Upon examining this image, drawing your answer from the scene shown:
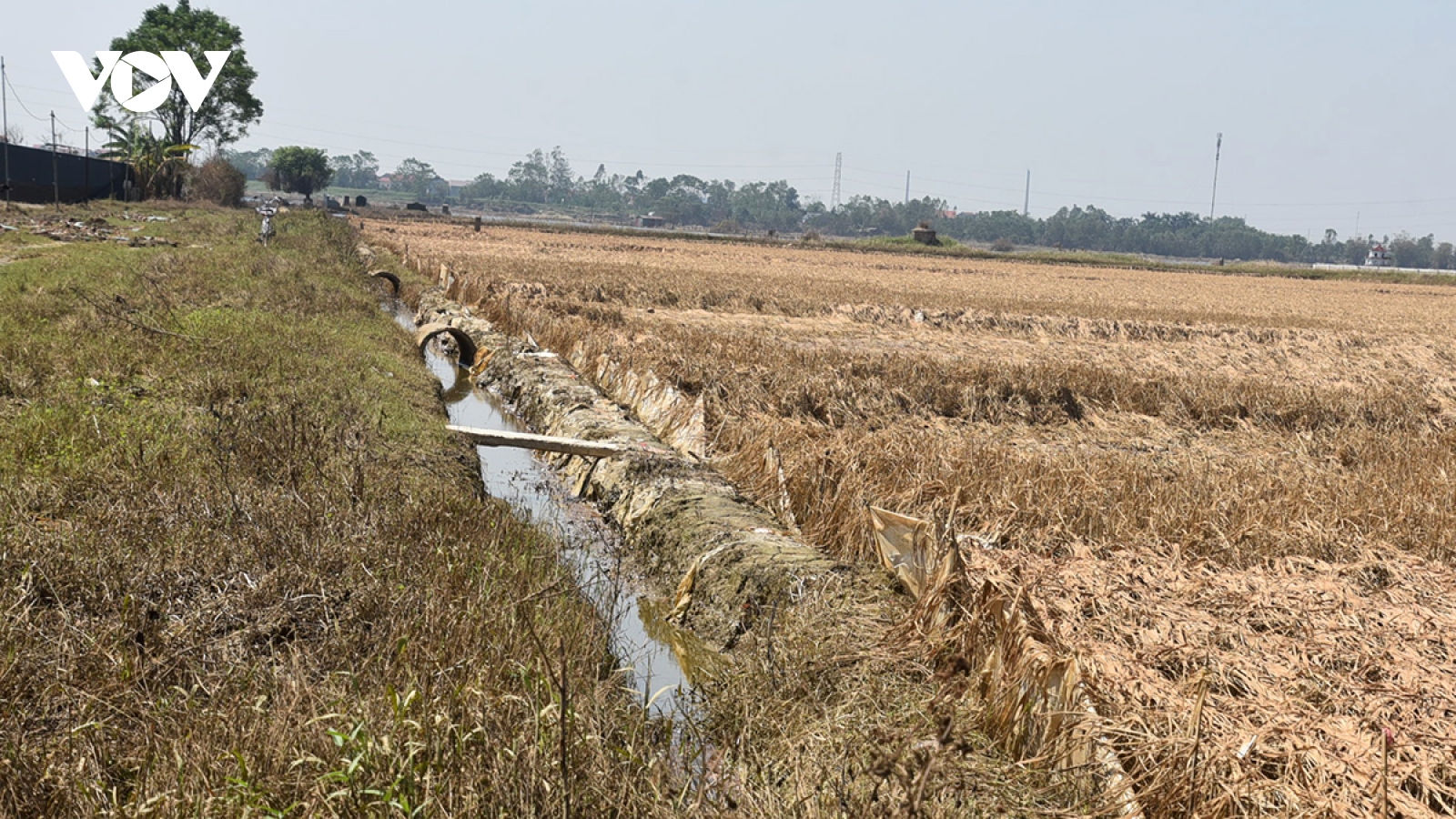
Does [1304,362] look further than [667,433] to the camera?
Yes

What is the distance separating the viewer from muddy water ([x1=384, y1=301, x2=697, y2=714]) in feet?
17.9

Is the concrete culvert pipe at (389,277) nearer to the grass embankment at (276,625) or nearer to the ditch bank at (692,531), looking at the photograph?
the ditch bank at (692,531)

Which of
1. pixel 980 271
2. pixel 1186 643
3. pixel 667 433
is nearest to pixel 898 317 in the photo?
pixel 667 433

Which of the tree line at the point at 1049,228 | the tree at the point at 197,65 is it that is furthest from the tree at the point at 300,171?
the tree line at the point at 1049,228

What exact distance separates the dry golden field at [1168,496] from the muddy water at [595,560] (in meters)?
1.11

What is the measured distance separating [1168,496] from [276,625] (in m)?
5.47

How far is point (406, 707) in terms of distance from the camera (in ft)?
11.3

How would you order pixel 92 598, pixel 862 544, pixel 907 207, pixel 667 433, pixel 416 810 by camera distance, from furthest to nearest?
pixel 907 207 < pixel 667 433 < pixel 862 544 < pixel 92 598 < pixel 416 810

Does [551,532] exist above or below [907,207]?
below

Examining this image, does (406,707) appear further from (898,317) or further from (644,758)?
(898,317)

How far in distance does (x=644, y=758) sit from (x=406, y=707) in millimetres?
845

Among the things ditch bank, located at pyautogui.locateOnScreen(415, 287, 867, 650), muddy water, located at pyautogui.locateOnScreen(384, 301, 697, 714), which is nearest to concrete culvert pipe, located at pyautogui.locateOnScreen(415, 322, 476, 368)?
muddy water, located at pyautogui.locateOnScreen(384, 301, 697, 714)

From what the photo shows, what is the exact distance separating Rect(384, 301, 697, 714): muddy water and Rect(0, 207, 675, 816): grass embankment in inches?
12.8

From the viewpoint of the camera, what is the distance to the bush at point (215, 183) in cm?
5584
